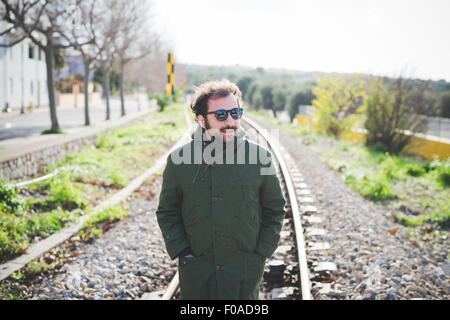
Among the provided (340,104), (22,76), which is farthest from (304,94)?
(22,76)

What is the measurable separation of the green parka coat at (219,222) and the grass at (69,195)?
12.5ft

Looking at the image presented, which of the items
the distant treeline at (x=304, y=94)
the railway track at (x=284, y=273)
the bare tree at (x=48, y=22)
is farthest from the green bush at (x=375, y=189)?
the bare tree at (x=48, y=22)

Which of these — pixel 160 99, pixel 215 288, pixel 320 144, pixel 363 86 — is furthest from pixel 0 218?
pixel 160 99

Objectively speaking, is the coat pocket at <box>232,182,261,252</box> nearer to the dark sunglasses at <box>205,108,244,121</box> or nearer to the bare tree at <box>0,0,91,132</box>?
the dark sunglasses at <box>205,108,244,121</box>

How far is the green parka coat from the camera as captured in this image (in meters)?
2.19

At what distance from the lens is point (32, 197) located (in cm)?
711

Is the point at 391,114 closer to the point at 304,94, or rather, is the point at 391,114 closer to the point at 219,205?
the point at 219,205

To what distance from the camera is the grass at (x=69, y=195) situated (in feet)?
18.3

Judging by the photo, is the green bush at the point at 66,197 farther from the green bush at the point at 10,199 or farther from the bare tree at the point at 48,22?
the bare tree at the point at 48,22

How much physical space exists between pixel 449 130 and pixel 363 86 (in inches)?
380

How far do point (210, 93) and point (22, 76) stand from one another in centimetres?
3690

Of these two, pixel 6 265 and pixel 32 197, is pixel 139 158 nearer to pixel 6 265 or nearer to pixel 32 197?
pixel 32 197

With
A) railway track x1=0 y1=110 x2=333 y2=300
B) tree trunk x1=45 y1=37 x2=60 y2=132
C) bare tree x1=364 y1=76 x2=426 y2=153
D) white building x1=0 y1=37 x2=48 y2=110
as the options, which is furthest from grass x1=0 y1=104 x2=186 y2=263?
white building x1=0 y1=37 x2=48 y2=110

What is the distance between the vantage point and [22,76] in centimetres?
3353
